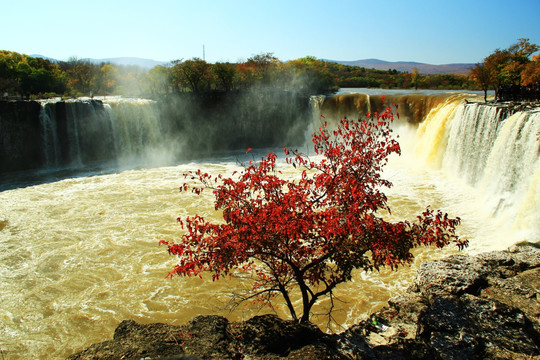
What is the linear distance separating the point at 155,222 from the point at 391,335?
1107 cm

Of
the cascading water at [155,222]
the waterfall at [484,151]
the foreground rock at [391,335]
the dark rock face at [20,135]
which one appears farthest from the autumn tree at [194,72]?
the foreground rock at [391,335]

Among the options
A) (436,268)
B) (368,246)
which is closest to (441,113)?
(436,268)

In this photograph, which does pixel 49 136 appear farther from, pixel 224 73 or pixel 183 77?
pixel 224 73

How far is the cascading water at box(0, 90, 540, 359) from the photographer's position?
8.76m

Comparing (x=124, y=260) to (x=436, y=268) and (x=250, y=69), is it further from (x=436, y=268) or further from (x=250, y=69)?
(x=250, y=69)

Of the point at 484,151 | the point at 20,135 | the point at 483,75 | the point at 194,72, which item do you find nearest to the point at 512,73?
the point at 483,75

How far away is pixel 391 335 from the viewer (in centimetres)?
587

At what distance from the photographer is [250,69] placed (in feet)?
122

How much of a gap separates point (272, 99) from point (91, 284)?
24.8 meters

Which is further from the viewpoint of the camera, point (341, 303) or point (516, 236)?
point (516, 236)

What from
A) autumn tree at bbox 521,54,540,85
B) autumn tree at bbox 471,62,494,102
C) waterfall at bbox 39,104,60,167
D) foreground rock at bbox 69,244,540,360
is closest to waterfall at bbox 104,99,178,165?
waterfall at bbox 39,104,60,167

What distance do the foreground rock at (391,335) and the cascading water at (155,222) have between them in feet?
7.34

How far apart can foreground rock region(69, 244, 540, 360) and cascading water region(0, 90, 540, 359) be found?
2238 millimetres

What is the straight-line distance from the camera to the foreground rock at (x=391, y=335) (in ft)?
16.9
